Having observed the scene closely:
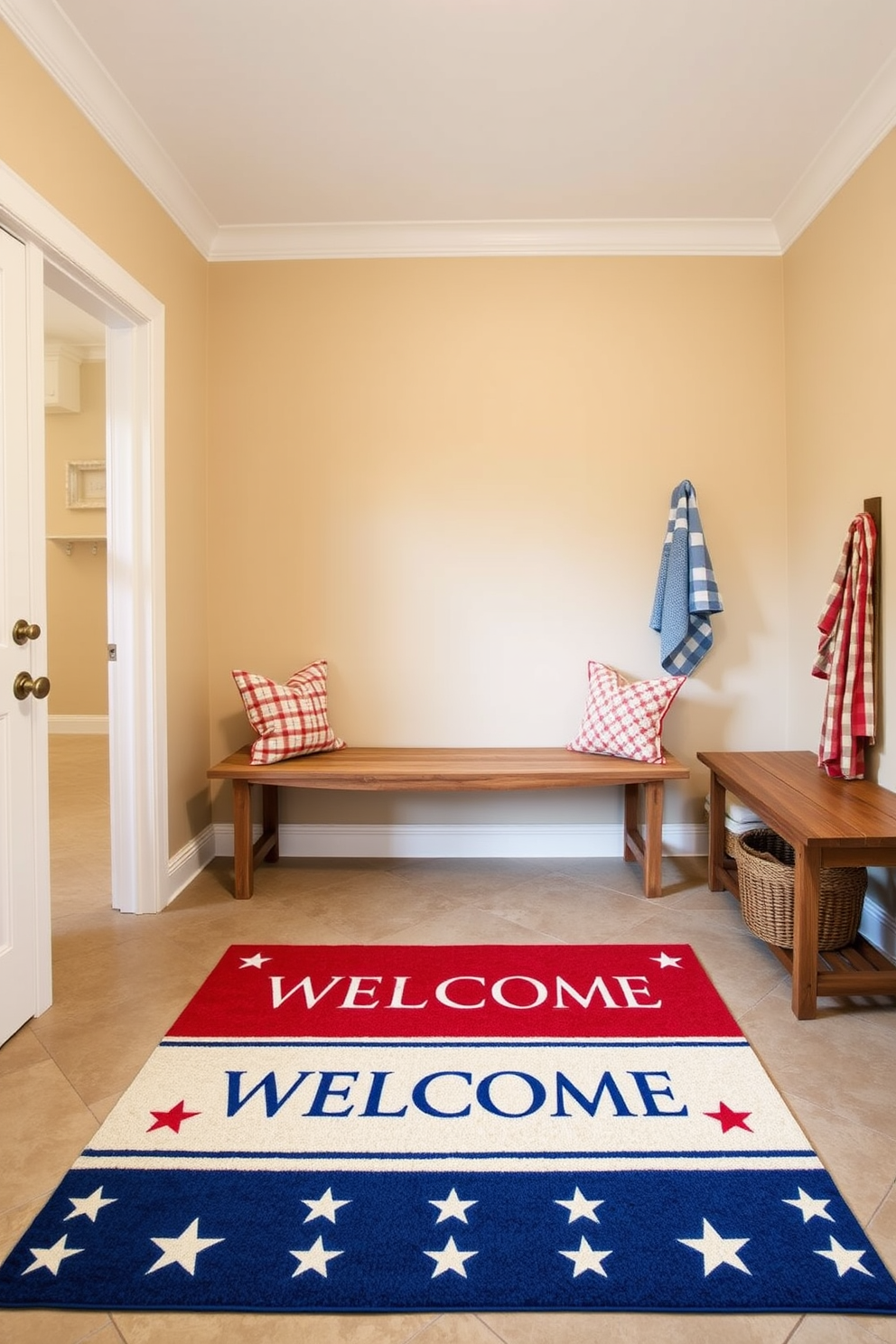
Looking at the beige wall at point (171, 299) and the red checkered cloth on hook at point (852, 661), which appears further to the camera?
the red checkered cloth on hook at point (852, 661)

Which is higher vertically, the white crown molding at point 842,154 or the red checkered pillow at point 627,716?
the white crown molding at point 842,154

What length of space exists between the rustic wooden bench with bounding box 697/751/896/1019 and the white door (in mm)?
2171

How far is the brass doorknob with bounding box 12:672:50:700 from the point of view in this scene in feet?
7.23

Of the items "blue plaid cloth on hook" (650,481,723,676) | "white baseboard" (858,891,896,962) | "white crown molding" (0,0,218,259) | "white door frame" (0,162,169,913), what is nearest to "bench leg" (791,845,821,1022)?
"white baseboard" (858,891,896,962)

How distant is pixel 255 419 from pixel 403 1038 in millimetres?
2706

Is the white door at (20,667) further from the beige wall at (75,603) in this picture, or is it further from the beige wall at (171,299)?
the beige wall at (75,603)

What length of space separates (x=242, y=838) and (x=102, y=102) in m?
2.56

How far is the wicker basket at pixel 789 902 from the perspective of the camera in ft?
8.31

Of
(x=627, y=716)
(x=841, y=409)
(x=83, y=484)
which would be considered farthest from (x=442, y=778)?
(x=83, y=484)

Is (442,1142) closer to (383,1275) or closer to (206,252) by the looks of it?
(383,1275)

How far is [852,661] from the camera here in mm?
2773

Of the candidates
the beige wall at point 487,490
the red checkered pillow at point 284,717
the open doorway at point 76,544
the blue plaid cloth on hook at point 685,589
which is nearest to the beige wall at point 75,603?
the open doorway at point 76,544

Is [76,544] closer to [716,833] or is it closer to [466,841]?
[466,841]

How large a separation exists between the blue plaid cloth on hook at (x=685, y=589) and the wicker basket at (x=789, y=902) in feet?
3.61
